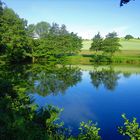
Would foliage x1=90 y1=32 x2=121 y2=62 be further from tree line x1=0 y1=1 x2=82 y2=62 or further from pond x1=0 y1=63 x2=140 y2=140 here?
pond x1=0 y1=63 x2=140 y2=140

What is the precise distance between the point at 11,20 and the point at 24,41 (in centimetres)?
882

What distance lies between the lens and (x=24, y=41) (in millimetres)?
77875

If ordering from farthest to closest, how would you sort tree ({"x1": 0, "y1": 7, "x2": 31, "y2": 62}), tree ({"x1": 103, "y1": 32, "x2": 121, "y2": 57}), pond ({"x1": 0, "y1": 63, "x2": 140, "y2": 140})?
tree ({"x1": 103, "y1": 32, "x2": 121, "y2": 57}), tree ({"x1": 0, "y1": 7, "x2": 31, "y2": 62}), pond ({"x1": 0, "y1": 63, "x2": 140, "y2": 140})

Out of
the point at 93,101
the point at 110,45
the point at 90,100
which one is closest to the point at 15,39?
the point at 110,45

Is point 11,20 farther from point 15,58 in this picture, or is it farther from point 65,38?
point 65,38

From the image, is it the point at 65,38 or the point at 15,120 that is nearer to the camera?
the point at 15,120

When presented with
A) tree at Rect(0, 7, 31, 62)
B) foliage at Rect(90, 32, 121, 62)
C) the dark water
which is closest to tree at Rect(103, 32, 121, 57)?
foliage at Rect(90, 32, 121, 62)

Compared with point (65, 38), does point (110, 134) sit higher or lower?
lower

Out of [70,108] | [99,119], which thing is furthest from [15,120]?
[70,108]

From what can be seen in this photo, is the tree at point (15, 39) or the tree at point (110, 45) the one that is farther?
the tree at point (110, 45)

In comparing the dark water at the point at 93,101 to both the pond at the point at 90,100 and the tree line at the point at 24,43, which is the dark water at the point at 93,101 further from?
the tree line at the point at 24,43

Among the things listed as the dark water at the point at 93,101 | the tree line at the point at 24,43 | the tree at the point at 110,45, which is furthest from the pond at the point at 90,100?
the tree at the point at 110,45

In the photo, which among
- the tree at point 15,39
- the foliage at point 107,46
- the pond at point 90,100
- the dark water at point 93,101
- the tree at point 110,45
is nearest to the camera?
the pond at point 90,100

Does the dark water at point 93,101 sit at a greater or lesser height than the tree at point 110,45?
lesser
